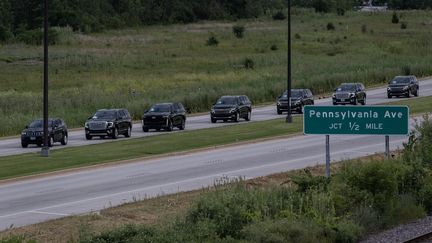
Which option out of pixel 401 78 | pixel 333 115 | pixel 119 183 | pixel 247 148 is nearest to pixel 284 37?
pixel 401 78

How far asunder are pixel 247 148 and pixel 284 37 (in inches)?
3289

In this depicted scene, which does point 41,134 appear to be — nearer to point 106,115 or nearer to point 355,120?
point 106,115

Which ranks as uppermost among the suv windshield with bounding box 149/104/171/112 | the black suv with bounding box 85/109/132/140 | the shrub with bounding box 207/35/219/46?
the shrub with bounding box 207/35/219/46

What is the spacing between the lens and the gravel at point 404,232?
1914 cm

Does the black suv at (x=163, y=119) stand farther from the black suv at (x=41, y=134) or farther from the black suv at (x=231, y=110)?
the black suv at (x=41, y=134)

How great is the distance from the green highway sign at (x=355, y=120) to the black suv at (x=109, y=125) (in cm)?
3038

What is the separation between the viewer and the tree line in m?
138

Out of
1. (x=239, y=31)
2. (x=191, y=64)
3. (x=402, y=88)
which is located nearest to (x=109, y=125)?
(x=402, y=88)

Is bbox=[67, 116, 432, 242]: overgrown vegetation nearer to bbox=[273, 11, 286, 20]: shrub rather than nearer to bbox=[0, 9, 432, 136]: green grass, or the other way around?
bbox=[0, 9, 432, 136]: green grass

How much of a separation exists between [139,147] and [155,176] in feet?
39.1

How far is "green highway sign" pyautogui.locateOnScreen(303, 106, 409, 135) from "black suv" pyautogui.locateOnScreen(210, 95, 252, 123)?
38.6m

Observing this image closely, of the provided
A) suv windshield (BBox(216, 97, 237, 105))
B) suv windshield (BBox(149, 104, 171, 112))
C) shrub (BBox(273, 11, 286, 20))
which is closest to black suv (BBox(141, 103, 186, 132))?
suv windshield (BBox(149, 104, 171, 112))

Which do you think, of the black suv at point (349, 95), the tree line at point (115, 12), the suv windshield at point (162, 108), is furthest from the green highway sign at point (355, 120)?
the tree line at point (115, 12)

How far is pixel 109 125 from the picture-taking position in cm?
5203
